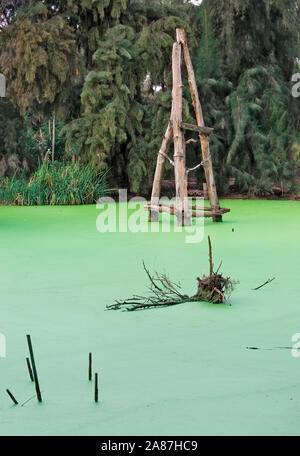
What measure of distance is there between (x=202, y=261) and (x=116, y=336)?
2289 mm

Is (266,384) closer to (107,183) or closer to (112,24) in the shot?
(107,183)

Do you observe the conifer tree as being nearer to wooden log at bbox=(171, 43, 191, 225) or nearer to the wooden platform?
wooden log at bbox=(171, 43, 191, 225)

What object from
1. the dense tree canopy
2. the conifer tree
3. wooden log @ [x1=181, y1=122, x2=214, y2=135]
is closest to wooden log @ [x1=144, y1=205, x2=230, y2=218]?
wooden log @ [x1=181, y1=122, x2=214, y2=135]

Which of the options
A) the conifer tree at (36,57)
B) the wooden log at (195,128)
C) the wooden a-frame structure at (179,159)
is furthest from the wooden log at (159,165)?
the conifer tree at (36,57)

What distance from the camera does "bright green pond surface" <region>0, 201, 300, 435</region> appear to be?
212 centimetres

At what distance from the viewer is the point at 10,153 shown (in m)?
13.1

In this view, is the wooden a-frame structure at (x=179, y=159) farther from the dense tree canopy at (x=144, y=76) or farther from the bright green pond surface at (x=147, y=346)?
the dense tree canopy at (x=144, y=76)

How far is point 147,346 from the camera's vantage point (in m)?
2.89

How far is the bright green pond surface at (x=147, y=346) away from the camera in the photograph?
212 cm

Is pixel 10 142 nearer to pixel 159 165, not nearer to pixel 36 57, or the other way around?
pixel 36 57
